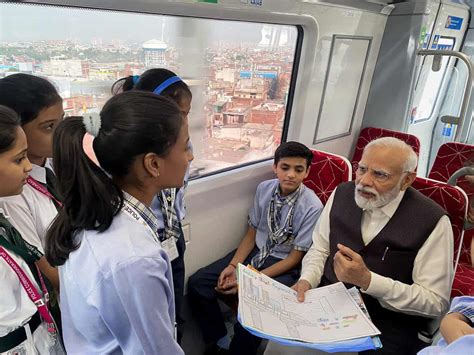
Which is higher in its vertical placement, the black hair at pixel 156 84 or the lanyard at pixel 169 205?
the black hair at pixel 156 84

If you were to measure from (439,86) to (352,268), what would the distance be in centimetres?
380

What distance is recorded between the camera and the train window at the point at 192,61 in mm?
1431

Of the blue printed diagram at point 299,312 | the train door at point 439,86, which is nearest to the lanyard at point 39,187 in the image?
the blue printed diagram at point 299,312

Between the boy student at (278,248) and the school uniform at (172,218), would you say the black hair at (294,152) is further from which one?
the school uniform at (172,218)

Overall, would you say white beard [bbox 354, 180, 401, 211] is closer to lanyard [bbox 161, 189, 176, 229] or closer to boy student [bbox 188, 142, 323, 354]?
boy student [bbox 188, 142, 323, 354]

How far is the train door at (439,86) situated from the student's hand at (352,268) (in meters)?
2.51

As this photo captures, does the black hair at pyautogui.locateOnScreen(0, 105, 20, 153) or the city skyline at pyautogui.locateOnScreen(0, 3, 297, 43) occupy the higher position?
the city skyline at pyautogui.locateOnScreen(0, 3, 297, 43)

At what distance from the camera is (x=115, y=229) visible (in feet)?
2.79

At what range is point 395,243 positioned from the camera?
1613mm

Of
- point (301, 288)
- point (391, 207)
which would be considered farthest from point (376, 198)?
point (301, 288)

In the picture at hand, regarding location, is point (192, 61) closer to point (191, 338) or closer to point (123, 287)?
point (123, 287)

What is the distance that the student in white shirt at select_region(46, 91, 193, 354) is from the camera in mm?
826

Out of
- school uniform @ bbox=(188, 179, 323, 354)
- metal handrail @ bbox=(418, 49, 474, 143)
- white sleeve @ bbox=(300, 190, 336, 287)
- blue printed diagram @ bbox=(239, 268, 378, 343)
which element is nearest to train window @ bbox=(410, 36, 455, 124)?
metal handrail @ bbox=(418, 49, 474, 143)

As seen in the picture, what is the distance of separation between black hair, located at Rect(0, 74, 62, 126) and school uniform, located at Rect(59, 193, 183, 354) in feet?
1.80
